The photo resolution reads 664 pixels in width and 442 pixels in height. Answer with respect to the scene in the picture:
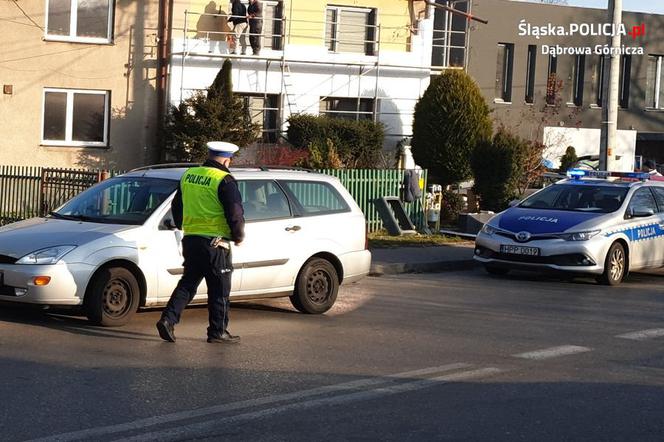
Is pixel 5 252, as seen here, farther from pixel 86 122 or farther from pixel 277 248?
pixel 86 122

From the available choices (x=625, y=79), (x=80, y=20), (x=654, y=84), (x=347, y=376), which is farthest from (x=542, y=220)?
(x=654, y=84)

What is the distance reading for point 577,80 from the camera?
41.2 m

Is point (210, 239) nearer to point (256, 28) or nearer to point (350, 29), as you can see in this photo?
point (256, 28)

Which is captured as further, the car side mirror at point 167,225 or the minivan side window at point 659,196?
the minivan side window at point 659,196

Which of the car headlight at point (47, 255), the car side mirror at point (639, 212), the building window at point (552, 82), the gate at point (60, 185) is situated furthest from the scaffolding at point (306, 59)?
the car headlight at point (47, 255)

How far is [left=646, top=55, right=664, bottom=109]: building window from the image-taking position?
42.6 m

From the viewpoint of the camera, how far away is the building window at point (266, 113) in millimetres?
26891

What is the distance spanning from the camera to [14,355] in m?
8.66

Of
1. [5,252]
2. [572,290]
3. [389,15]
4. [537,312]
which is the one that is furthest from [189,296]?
[389,15]

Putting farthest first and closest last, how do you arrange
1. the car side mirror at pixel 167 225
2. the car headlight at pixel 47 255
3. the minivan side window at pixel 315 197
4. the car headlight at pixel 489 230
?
the car headlight at pixel 489 230, the minivan side window at pixel 315 197, the car side mirror at pixel 167 225, the car headlight at pixel 47 255

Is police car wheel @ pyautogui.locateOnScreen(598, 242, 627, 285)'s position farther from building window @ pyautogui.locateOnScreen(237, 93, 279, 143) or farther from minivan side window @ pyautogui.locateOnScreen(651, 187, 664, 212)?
building window @ pyautogui.locateOnScreen(237, 93, 279, 143)

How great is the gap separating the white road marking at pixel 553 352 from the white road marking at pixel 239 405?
0.79 meters

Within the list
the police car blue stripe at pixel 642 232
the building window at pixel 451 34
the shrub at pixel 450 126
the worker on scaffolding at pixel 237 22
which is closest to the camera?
the police car blue stripe at pixel 642 232

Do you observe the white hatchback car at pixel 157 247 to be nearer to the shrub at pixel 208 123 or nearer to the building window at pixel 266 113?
the shrub at pixel 208 123
